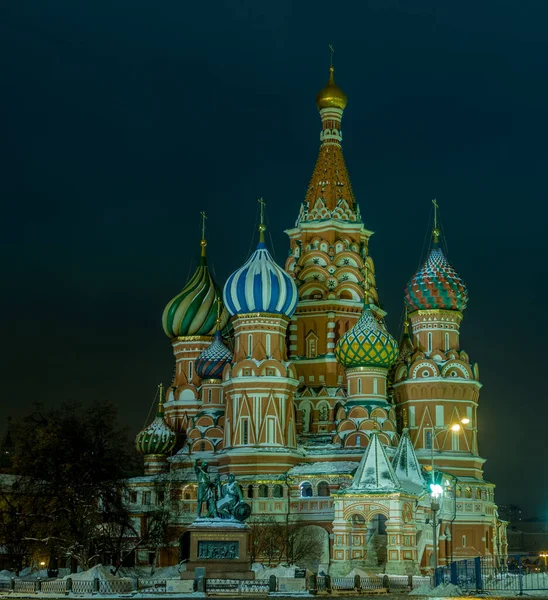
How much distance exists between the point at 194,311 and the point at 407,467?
61.6 feet

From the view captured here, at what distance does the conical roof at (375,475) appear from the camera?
45219 mm

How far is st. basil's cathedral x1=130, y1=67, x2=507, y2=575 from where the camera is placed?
175ft

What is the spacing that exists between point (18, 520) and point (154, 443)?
52.6ft

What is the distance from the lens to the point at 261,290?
56375mm

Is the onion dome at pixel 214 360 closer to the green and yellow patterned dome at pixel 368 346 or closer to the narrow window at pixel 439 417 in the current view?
the green and yellow patterned dome at pixel 368 346

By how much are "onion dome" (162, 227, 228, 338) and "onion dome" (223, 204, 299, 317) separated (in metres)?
7.17

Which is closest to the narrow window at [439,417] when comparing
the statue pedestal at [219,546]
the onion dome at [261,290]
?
the onion dome at [261,290]

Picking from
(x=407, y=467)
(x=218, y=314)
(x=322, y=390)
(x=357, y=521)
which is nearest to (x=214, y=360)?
(x=218, y=314)

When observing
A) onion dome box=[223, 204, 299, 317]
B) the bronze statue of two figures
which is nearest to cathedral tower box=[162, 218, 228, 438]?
onion dome box=[223, 204, 299, 317]

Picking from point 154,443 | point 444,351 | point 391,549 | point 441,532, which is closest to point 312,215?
point 444,351

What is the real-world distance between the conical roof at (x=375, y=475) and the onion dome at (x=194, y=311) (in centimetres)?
1972

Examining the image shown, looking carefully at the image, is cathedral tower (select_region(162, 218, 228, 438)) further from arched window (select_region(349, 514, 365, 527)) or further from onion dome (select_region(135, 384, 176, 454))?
arched window (select_region(349, 514, 365, 527))

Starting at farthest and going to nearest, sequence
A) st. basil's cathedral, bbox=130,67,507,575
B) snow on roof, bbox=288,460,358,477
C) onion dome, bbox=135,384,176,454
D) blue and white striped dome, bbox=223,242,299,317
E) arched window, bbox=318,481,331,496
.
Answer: onion dome, bbox=135,384,176,454
blue and white striped dome, bbox=223,242,299,317
st. basil's cathedral, bbox=130,67,507,575
arched window, bbox=318,481,331,496
snow on roof, bbox=288,460,358,477

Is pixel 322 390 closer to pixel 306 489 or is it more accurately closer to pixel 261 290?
pixel 261 290
